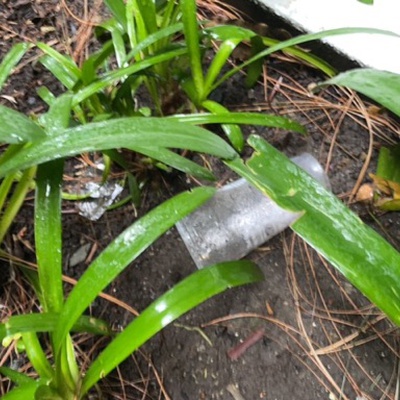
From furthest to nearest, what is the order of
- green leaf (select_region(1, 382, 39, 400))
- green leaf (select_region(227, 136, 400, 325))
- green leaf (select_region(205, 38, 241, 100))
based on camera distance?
1. green leaf (select_region(205, 38, 241, 100))
2. green leaf (select_region(1, 382, 39, 400))
3. green leaf (select_region(227, 136, 400, 325))

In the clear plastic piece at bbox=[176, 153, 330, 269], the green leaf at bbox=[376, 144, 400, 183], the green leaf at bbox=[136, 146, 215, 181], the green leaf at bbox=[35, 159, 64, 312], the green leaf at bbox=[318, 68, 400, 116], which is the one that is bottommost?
the clear plastic piece at bbox=[176, 153, 330, 269]

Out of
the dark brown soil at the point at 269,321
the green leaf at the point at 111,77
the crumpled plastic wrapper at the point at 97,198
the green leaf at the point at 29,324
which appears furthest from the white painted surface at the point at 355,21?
the green leaf at the point at 29,324

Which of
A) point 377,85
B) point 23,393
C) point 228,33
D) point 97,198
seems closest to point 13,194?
point 97,198

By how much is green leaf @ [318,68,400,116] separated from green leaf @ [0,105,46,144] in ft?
Answer: 1.45

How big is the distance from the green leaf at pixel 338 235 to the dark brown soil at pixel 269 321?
35 centimetres

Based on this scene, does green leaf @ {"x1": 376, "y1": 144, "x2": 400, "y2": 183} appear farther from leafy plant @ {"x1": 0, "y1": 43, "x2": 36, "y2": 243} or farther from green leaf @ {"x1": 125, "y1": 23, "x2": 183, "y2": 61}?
leafy plant @ {"x1": 0, "y1": 43, "x2": 36, "y2": 243}

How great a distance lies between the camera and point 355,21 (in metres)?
1.16

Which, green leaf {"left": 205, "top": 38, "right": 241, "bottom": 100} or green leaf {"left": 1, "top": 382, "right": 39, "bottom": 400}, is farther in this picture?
green leaf {"left": 205, "top": 38, "right": 241, "bottom": 100}

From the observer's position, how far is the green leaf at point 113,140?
68 centimetres

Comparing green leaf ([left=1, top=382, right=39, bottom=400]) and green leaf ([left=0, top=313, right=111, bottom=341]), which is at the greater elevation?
green leaf ([left=0, top=313, right=111, bottom=341])

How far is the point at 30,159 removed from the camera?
2.23ft

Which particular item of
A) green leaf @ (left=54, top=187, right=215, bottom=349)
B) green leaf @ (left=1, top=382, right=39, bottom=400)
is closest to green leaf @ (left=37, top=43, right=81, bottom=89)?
green leaf @ (left=54, top=187, right=215, bottom=349)

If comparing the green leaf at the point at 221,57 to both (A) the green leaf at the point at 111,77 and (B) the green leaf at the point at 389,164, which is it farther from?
(B) the green leaf at the point at 389,164

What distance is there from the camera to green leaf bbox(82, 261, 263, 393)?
68 cm
